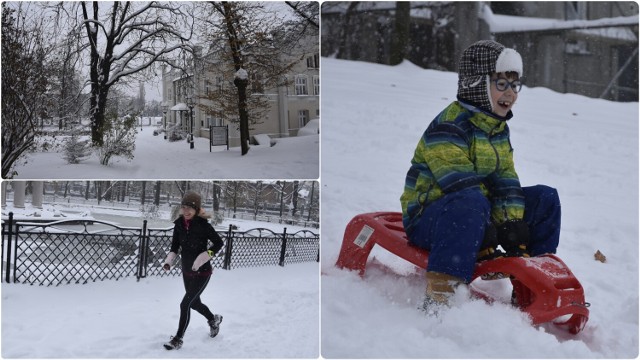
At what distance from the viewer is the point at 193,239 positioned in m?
2.21

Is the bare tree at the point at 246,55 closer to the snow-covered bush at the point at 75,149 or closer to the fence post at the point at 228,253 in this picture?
the snow-covered bush at the point at 75,149

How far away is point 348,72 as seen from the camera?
5.52 metres

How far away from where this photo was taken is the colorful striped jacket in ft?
5.07


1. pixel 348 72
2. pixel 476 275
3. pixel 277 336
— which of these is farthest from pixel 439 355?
pixel 348 72

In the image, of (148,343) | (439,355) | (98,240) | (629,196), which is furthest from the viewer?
(629,196)

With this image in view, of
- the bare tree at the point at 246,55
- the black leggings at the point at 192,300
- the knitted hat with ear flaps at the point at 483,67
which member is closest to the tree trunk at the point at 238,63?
the bare tree at the point at 246,55

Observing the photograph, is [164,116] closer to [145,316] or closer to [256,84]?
[256,84]

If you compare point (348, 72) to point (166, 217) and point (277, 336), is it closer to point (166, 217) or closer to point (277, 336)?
point (166, 217)

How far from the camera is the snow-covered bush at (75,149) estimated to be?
204cm

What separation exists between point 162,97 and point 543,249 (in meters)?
1.49

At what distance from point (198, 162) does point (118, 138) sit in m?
0.31

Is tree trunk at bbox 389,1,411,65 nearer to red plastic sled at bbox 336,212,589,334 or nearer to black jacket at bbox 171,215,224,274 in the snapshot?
black jacket at bbox 171,215,224,274

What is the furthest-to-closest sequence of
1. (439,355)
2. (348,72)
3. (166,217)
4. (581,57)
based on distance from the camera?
(581,57)
(348,72)
(166,217)
(439,355)

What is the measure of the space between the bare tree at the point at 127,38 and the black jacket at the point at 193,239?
0.52 m
